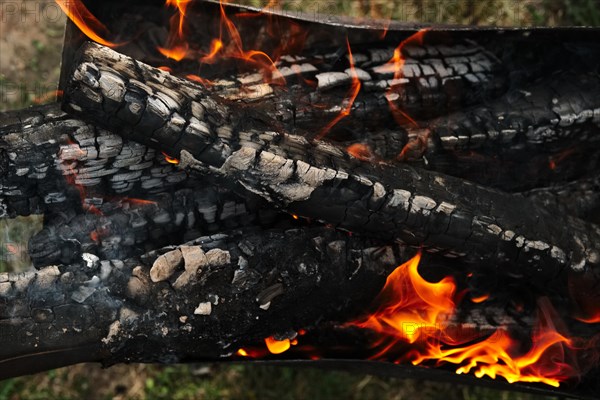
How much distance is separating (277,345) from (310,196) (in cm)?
73

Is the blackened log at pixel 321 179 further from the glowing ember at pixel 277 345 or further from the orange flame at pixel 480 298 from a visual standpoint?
the glowing ember at pixel 277 345

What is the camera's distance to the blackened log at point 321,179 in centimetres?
224

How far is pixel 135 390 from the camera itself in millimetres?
4039

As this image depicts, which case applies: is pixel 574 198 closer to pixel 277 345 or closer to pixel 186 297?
pixel 277 345

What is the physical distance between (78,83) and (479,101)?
1707 mm

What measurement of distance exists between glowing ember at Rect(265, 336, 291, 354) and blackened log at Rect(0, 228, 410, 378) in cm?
10

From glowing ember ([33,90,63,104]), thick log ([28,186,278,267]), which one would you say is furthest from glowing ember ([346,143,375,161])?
glowing ember ([33,90,63,104])

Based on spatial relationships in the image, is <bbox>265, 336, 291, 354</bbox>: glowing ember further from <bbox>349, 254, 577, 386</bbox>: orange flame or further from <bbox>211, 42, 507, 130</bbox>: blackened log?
<bbox>211, 42, 507, 130</bbox>: blackened log

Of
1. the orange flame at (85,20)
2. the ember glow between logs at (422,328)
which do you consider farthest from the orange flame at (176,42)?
the orange flame at (85,20)

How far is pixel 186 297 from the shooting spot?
8.01 ft

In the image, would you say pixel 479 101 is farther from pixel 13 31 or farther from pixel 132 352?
pixel 13 31

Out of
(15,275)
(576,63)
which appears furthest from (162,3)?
(576,63)

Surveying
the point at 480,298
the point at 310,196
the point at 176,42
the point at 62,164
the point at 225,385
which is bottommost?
the point at 225,385

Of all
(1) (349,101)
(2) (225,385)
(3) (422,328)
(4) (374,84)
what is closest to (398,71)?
(4) (374,84)
